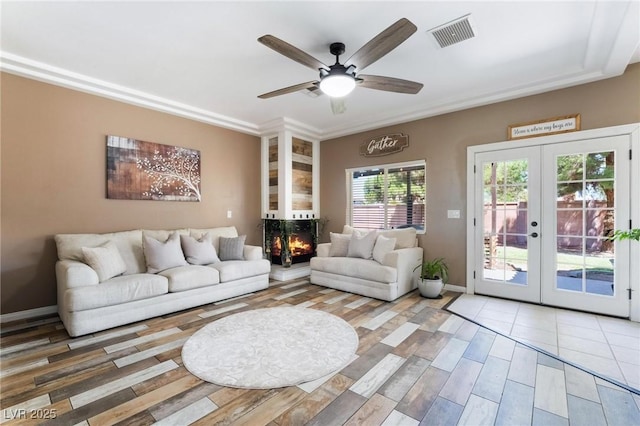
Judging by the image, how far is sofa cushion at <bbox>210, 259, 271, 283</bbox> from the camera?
3882 mm

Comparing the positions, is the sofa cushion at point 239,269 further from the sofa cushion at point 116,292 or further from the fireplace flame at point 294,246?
the fireplace flame at point 294,246

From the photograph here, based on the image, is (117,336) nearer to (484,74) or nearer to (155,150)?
(155,150)

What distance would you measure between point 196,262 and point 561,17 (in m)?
4.71

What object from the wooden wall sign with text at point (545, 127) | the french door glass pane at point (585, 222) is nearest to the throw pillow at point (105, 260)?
the wooden wall sign with text at point (545, 127)

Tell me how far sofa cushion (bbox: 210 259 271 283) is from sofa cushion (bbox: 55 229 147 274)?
3.07 ft

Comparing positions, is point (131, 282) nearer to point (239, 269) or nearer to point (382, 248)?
point (239, 269)

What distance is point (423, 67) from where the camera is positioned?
10.7 ft

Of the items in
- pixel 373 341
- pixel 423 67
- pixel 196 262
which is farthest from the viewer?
pixel 196 262

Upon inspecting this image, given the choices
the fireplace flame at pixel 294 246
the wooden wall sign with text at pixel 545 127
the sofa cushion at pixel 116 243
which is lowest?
the fireplace flame at pixel 294 246

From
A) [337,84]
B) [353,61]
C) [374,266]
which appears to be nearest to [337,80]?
[337,84]

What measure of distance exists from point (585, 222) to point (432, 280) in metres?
1.90

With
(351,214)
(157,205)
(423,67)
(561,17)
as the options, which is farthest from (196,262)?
(561,17)

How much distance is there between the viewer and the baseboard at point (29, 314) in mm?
3150

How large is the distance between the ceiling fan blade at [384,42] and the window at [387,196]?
8.73 feet
